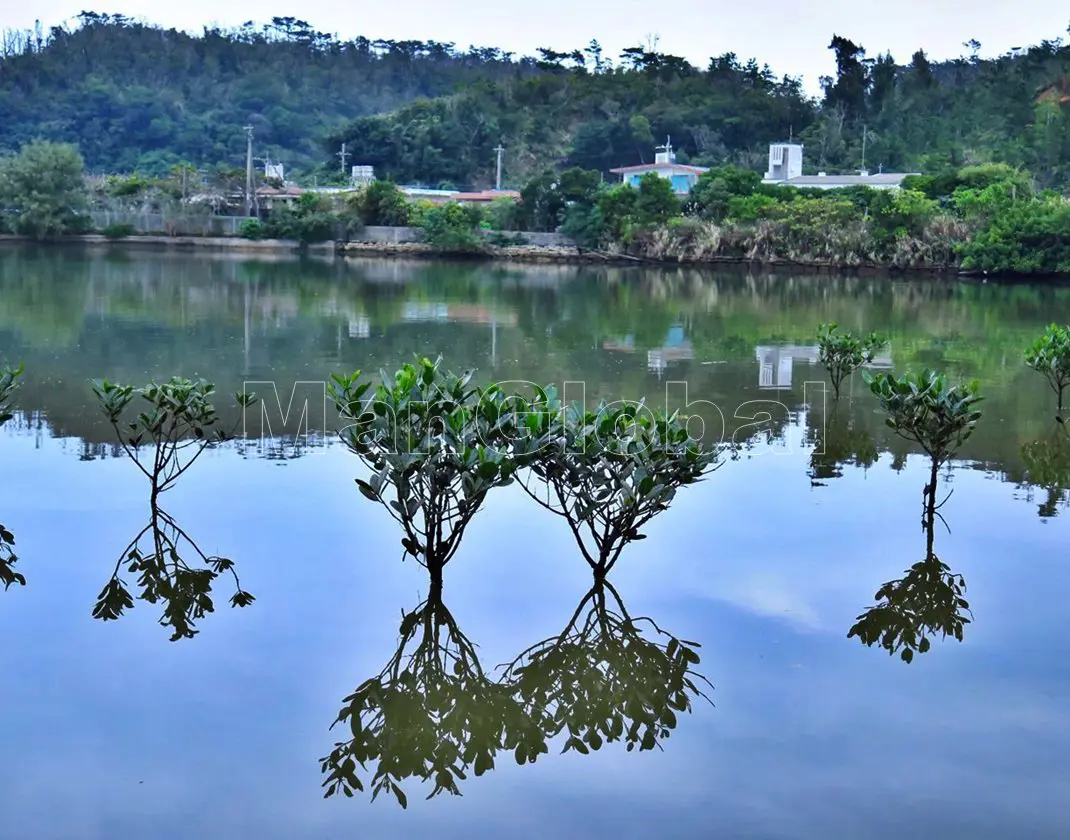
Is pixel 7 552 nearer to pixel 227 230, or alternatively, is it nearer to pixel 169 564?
pixel 169 564

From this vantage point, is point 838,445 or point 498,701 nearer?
point 498,701

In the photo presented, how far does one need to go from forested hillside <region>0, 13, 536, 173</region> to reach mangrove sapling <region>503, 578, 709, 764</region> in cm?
7800

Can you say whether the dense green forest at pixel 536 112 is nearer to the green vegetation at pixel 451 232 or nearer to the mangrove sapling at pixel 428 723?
the green vegetation at pixel 451 232

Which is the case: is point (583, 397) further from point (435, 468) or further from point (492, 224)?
point (492, 224)

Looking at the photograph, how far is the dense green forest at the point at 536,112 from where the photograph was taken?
64562mm

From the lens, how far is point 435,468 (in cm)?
677

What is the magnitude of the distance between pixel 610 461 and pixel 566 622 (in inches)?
36.4

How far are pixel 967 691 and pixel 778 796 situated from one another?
1.54m

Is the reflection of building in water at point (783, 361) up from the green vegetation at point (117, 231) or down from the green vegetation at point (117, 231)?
down

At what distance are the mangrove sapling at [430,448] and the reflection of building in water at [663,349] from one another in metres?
9.71

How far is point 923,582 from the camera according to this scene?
7629 millimetres

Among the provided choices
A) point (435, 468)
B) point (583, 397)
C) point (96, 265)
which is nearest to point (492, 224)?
point (96, 265)

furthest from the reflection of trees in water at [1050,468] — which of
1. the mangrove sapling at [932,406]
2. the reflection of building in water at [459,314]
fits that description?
the reflection of building in water at [459,314]

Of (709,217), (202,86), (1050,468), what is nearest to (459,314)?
(1050,468)
